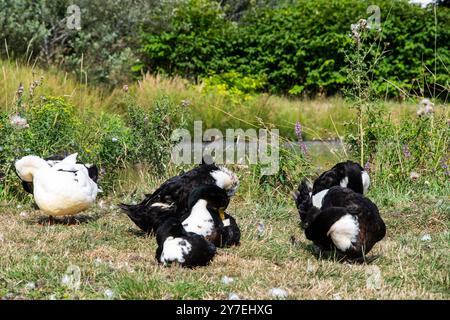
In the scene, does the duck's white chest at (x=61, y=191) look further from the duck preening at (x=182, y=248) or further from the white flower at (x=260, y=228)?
the white flower at (x=260, y=228)

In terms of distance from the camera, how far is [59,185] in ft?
16.5

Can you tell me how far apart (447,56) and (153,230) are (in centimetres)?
1204

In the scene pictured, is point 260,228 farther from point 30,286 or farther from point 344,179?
point 30,286

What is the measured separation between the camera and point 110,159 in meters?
6.89

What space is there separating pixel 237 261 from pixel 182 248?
42 cm

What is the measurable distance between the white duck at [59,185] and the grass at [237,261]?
0.20 m

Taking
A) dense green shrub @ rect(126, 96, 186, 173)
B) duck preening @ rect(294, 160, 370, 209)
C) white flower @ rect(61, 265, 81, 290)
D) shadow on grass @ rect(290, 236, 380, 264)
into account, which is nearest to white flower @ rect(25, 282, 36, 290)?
white flower @ rect(61, 265, 81, 290)

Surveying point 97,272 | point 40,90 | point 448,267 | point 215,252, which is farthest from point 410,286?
point 40,90

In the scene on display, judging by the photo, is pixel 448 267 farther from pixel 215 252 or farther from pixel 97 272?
pixel 97 272

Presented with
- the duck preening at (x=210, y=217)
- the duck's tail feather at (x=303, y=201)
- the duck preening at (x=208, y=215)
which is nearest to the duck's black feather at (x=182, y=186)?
the duck preening at (x=210, y=217)

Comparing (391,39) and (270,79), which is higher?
(391,39)

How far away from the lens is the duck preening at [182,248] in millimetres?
4047

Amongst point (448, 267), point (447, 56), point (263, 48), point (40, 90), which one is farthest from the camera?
point (263, 48)
